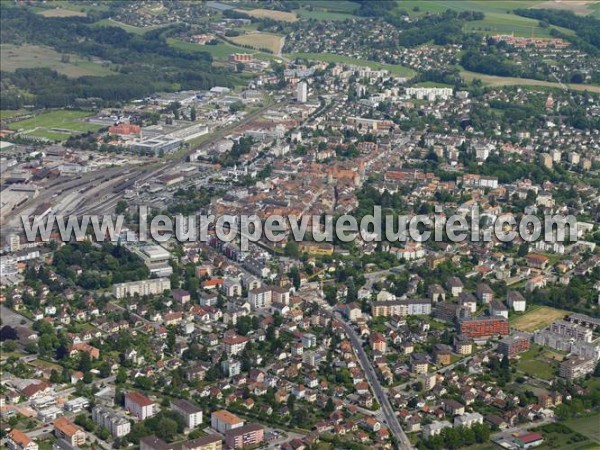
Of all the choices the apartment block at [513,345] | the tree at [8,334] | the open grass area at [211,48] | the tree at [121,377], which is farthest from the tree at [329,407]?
the open grass area at [211,48]

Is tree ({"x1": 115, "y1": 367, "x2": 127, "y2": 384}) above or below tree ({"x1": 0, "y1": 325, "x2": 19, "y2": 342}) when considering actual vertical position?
above

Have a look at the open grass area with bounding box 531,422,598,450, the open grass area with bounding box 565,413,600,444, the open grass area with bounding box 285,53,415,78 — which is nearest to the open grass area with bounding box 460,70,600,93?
the open grass area with bounding box 285,53,415,78

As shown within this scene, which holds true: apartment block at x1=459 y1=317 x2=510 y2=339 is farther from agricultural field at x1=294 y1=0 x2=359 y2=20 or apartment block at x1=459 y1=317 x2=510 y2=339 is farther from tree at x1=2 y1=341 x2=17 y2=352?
agricultural field at x1=294 y1=0 x2=359 y2=20

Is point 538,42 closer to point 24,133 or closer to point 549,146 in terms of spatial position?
point 549,146

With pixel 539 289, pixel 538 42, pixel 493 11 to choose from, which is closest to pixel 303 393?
pixel 539 289

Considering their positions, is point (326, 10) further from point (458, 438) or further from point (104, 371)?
point (458, 438)

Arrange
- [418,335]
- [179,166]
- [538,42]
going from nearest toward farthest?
[418,335] < [179,166] < [538,42]
